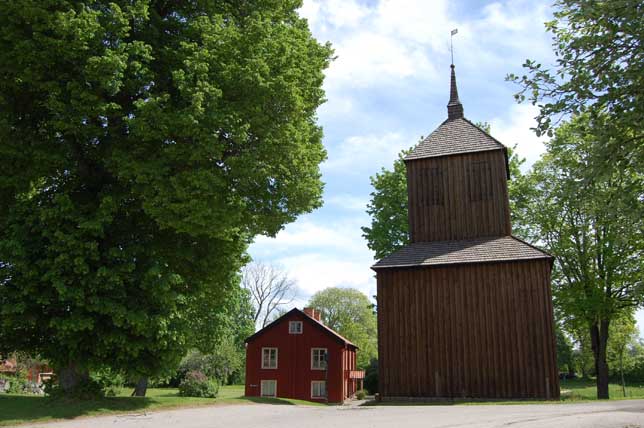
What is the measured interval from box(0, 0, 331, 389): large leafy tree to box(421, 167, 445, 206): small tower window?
10.7 metres

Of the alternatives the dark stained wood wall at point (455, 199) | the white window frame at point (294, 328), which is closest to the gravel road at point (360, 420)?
the dark stained wood wall at point (455, 199)

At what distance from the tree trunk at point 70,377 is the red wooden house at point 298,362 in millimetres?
24168

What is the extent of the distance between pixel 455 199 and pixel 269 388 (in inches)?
854

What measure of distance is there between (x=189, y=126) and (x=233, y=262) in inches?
255

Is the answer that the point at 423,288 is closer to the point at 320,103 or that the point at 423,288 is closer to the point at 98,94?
the point at 320,103

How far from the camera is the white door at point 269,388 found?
39.9 m

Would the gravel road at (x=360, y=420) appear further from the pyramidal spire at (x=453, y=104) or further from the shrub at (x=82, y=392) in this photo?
the pyramidal spire at (x=453, y=104)

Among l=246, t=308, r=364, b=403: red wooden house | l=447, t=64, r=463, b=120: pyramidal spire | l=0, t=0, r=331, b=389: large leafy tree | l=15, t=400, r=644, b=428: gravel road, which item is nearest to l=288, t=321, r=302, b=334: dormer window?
l=246, t=308, r=364, b=403: red wooden house

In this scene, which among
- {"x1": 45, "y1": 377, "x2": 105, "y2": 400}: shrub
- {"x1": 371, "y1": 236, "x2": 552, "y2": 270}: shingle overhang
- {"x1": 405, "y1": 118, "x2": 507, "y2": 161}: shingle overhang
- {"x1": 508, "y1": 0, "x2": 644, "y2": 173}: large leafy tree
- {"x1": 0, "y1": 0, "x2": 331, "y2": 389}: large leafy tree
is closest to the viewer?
{"x1": 508, "y1": 0, "x2": 644, "y2": 173}: large leafy tree

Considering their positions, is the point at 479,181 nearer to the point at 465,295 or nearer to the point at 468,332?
the point at 465,295

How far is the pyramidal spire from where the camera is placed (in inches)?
1177

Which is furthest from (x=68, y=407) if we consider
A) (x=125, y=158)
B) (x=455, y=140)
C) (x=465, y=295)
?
(x=455, y=140)

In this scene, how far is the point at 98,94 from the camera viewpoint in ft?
51.0

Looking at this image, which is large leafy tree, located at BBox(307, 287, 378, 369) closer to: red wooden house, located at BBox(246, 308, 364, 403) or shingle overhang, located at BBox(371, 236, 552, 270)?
red wooden house, located at BBox(246, 308, 364, 403)
